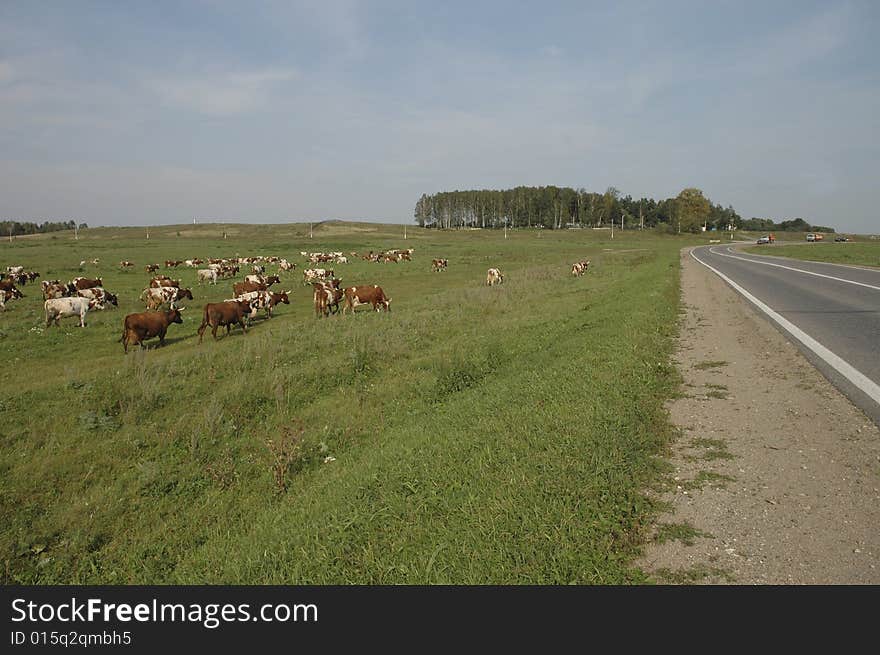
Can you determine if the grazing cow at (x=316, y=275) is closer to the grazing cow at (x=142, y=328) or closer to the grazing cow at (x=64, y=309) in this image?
the grazing cow at (x=64, y=309)

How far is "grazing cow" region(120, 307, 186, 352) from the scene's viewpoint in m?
15.1

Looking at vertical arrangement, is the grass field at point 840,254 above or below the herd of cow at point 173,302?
above

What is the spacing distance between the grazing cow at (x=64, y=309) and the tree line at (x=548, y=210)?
13537 cm

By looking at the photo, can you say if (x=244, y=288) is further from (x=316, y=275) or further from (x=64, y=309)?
(x=316, y=275)

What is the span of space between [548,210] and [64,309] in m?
138

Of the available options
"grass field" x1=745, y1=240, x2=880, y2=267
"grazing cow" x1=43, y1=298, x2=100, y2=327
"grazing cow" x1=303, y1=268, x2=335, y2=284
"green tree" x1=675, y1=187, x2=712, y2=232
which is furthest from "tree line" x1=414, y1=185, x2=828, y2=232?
"grazing cow" x1=43, y1=298, x2=100, y2=327

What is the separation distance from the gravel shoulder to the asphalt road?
31 centimetres

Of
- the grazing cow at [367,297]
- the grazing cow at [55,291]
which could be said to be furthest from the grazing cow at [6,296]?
the grazing cow at [367,297]

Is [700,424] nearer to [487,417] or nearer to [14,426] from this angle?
[487,417]

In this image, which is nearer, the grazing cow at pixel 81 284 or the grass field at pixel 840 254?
the grazing cow at pixel 81 284

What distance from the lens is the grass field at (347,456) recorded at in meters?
3.74

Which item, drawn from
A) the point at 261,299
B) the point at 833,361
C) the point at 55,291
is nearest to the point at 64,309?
the point at 55,291

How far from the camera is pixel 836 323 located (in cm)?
1030
